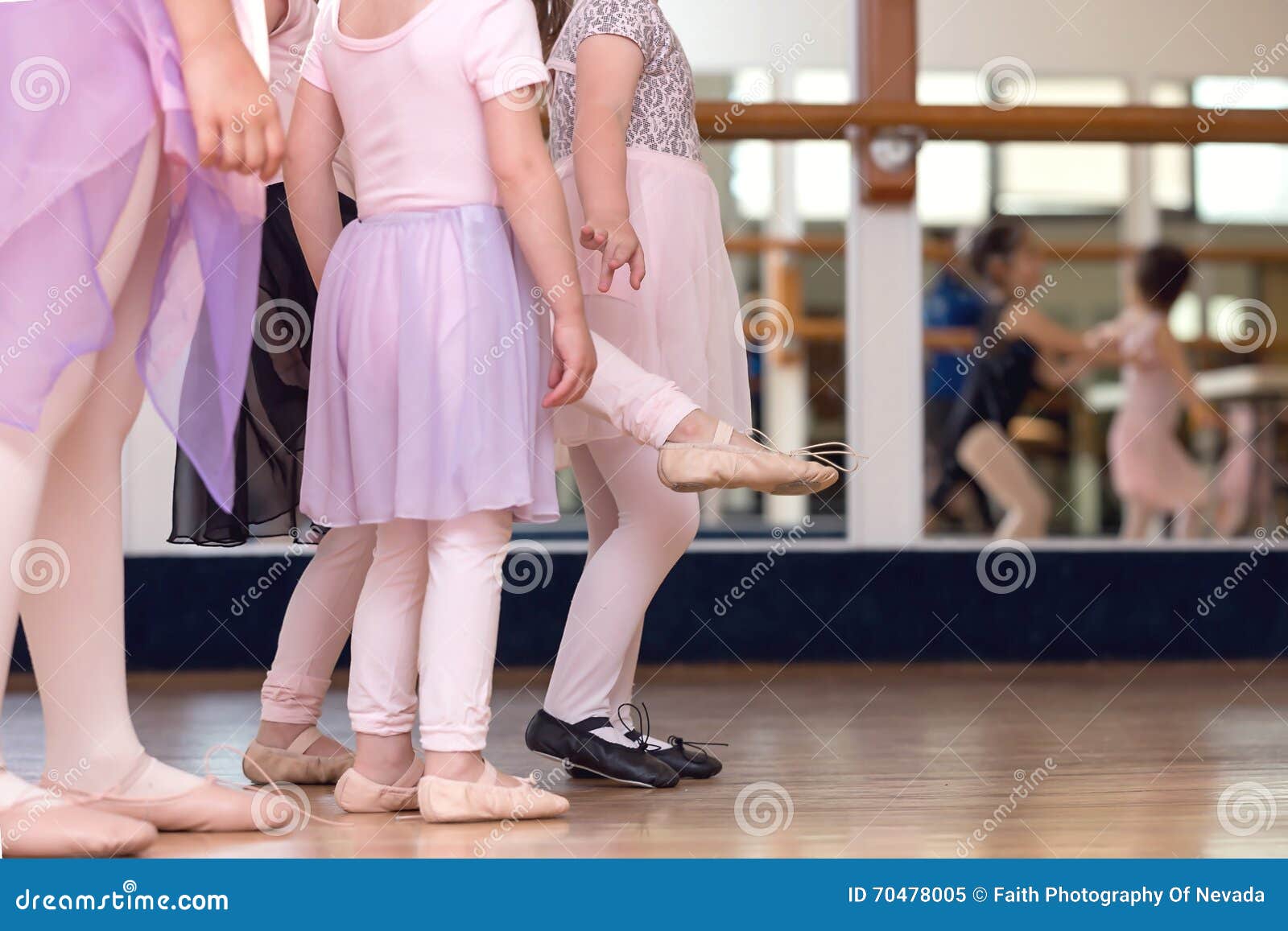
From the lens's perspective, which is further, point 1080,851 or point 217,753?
point 217,753

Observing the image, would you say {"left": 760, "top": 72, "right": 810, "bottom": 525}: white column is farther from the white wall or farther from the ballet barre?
the ballet barre

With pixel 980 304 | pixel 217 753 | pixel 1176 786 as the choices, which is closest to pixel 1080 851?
pixel 1176 786

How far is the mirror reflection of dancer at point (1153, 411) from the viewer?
4.24m

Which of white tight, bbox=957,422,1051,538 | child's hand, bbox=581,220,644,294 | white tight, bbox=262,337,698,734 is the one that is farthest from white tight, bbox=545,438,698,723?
white tight, bbox=957,422,1051,538

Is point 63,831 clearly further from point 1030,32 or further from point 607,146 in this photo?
Answer: point 1030,32

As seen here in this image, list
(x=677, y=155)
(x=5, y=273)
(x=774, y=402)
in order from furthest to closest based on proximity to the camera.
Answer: (x=774, y=402), (x=677, y=155), (x=5, y=273)

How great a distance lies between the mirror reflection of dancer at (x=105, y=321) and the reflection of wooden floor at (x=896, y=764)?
0.10 meters

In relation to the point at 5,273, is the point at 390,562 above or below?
below

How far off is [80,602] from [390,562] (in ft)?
1.06

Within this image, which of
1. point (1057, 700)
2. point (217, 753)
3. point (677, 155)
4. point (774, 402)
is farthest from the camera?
point (774, 402)
